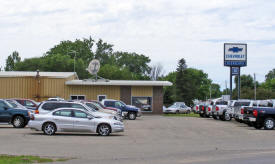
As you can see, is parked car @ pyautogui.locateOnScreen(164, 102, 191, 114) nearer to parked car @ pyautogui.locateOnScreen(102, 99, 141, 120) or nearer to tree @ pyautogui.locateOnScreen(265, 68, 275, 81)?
parked car @ pyautogui.locateOnScreen(102, 99, 141, 120)

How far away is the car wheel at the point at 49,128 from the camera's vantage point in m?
23.4

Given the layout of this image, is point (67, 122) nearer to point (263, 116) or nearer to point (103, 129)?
point (103, 129)

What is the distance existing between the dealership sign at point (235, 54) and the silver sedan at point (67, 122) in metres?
28.9

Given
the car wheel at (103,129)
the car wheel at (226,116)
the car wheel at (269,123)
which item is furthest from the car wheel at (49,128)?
the car wheel at (226,116)

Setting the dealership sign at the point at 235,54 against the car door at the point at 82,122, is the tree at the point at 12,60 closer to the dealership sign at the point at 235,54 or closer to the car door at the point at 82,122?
the dealership sign at the point at 235,54

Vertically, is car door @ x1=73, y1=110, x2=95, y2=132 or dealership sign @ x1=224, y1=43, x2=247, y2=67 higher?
dealership sign @ x1=224, y1=43, x2=247, y2=67

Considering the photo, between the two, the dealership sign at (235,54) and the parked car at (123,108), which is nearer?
the parked car at (123,108)

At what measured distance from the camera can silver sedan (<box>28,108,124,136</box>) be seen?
23.4 meters

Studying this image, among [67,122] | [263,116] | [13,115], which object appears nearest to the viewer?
[67,122]

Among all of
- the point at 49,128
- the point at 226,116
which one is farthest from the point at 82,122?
the point at 226,116

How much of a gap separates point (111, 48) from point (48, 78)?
68.5 m

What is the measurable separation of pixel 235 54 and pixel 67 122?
30.7m

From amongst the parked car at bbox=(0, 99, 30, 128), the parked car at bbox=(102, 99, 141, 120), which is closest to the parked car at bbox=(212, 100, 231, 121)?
the parked car at bbox=(102, 99, 141, 120)

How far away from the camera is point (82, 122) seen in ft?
76.8
